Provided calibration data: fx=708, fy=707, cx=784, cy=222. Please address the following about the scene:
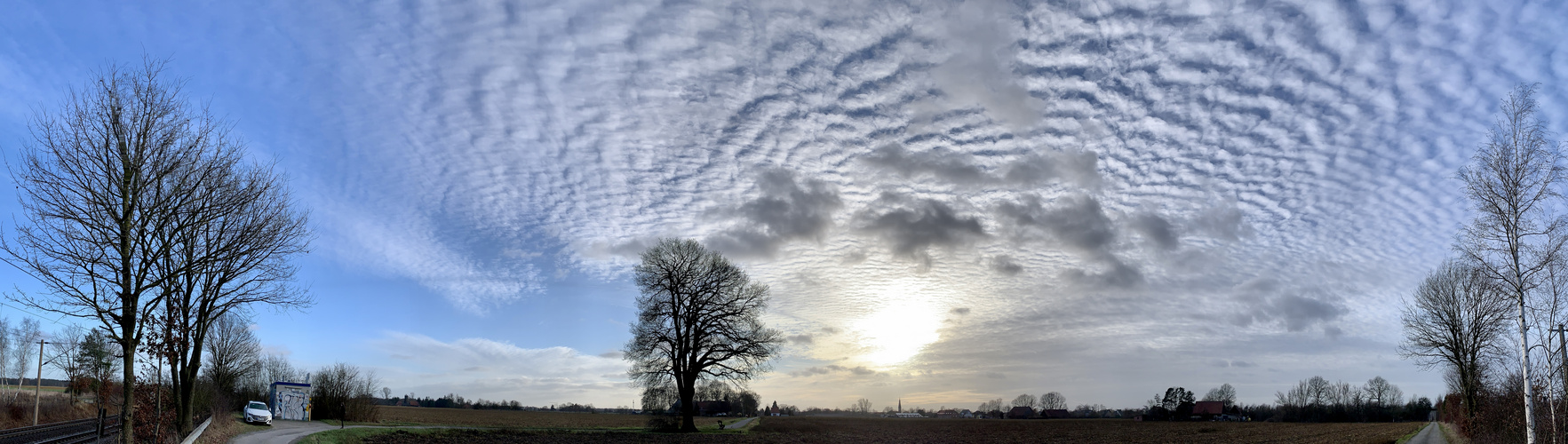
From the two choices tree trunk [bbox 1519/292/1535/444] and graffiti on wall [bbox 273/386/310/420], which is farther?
graffiti on wall [bbox 273/386/310/420]

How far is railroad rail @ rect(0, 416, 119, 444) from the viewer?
27002 mm

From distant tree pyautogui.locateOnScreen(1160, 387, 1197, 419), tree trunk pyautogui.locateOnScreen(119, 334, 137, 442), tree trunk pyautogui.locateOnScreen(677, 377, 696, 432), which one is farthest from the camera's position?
distant tree pyautogui.locateOnScreen(1160, 387, 1197, 419)

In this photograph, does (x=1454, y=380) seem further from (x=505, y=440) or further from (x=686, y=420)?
(x=505, y=440)

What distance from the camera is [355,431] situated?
94.2 ft

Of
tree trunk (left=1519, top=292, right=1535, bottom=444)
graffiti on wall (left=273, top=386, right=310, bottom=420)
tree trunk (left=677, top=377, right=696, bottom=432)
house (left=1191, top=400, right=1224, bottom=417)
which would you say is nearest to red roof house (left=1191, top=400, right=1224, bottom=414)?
house (left=1191, top=400, right=1224, bottom=417)

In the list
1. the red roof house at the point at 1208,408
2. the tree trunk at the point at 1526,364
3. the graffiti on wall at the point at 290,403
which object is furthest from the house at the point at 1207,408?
the graffiti on wall at the point at 290,403

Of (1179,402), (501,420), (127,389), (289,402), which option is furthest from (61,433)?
(1179,402)

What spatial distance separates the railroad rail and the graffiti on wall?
9258 millimetres

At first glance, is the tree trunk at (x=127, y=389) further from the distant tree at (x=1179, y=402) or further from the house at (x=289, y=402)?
the distant tree at (x=1179, y=402)

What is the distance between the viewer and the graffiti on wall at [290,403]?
47094 millimetres

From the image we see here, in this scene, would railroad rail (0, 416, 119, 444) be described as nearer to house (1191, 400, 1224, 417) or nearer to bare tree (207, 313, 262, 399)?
bare tree (207, 313, 262, 399)

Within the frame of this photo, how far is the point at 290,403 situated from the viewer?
156ft

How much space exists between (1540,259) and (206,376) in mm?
61511

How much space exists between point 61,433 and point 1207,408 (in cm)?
12410
